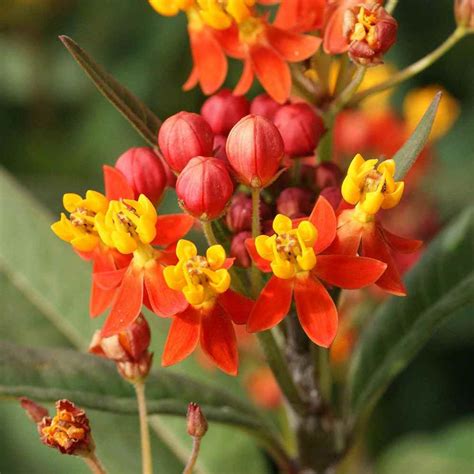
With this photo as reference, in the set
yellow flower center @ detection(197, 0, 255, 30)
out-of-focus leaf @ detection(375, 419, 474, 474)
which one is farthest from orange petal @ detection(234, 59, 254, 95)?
out-of-focus leaf @ detection(375, 419, 474, 474)

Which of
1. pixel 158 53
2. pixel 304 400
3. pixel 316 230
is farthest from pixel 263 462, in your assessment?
pixel 158 53

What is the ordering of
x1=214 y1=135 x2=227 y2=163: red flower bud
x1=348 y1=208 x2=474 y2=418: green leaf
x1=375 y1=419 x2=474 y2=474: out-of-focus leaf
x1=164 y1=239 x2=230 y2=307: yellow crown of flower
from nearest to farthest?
1. x1=164 y1=239 x2=230 y2=307: yellow crown of flower
2. x1=214 y1=135 x2=227 y2=163: red flower bud
3. x1=348 y1=208 x2=474 y2=418: green leaf
4. x1=375 y1=419 x2=474 y2=474: out-of-focus leaf

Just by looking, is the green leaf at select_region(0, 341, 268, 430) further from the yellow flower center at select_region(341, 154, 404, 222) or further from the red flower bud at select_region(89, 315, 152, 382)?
the yellow flower center at select_region(341, 154, 404, 222)

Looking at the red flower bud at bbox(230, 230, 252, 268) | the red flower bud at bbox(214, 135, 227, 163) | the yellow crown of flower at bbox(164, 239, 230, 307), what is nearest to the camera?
the yellow crown of flower at bbox(164, 239, 230, 307)

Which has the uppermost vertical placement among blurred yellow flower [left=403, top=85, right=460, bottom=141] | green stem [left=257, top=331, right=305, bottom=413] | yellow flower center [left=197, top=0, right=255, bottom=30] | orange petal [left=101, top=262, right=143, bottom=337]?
yellow flower center [left=197, top=0, right=255, bottom=30]

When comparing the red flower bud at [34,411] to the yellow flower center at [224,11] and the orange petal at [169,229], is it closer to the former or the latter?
the orange petal at [169,229]

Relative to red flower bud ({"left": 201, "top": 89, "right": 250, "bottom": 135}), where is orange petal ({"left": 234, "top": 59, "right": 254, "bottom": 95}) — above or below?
below

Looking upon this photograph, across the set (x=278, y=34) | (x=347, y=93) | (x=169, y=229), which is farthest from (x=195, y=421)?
(x=278, y=34)

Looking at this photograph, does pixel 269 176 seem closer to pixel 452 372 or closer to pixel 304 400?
pixel 304 400
